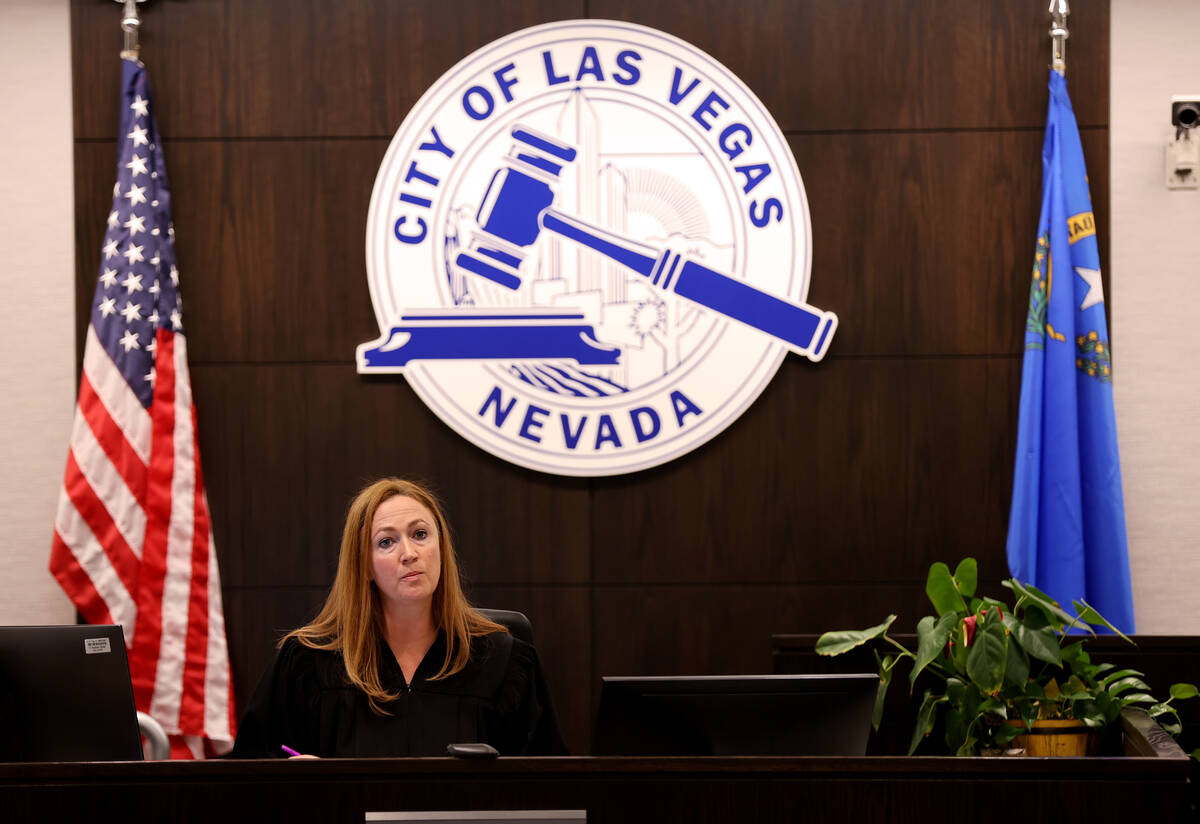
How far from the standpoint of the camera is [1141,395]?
12.6 feet

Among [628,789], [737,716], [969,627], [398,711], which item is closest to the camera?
[628,789]

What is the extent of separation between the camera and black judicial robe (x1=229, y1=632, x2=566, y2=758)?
2.39 metres

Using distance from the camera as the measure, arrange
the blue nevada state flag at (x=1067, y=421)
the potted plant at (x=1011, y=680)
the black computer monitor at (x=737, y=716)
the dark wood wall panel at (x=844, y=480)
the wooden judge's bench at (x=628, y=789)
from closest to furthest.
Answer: the wooden judge's bench at (x=628, y=789) < the black computer monitor at (x=737, y=716) < the potted plant at (x=1011, y=680) < the blue nevada state flag at (x=1067, y=421) < the dark wood wall panel at (x=844, y=480)

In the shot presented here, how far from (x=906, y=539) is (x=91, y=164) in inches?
114

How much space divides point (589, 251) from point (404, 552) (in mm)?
1575

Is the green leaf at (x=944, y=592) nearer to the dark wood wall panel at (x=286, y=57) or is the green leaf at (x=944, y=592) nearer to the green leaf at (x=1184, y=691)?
the green leaf at (x=1184, y=691)

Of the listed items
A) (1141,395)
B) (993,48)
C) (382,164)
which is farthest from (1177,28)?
(382,164)

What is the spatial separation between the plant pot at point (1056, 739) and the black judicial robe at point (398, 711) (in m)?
0.94

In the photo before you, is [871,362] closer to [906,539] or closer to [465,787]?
[906,539]

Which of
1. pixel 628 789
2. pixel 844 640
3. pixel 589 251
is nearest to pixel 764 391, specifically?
pixel 589 251

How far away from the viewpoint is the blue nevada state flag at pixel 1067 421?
370cm

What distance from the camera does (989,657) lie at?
1.94 m

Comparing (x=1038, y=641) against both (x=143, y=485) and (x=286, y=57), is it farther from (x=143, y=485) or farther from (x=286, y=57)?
(x=286, y=57)

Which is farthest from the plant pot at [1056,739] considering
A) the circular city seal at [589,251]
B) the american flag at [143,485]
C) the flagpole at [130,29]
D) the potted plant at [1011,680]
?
the flagpole at [130,29]
